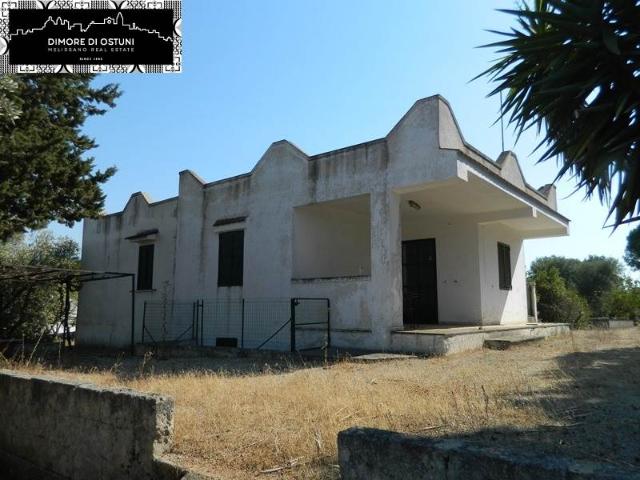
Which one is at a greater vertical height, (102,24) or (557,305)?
(102,24)

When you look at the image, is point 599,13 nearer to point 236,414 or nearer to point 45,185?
point 236,414

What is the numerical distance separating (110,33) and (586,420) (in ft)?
31.9

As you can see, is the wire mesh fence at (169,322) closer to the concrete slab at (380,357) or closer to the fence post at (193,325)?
the fence post at (193,325)

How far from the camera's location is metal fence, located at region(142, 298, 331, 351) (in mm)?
12695

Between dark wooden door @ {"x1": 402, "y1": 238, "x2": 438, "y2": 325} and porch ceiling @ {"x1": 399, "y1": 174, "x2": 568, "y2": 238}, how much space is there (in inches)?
43.7

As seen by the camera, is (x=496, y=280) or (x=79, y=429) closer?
(x=79, y=429)

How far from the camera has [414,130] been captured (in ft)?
37.6

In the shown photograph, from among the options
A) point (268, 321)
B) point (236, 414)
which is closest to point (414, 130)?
point (268, 321)

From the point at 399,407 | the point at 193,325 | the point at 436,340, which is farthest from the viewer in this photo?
the point at 193,325

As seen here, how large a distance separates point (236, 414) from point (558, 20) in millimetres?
6013

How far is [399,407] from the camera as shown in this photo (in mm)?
5555

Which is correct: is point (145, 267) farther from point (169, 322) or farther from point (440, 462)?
point (440, 462)

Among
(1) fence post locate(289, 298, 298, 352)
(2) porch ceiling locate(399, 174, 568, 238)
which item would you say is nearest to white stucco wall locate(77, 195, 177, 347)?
(1) fence post locate(289, 298, 298, 352)

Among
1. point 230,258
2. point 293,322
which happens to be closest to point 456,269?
point 293,322
